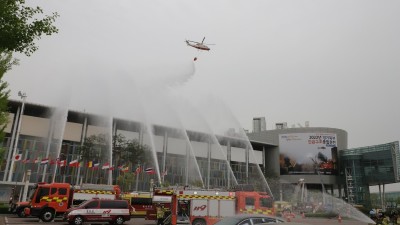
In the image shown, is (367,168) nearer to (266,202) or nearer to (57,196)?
(266,202)

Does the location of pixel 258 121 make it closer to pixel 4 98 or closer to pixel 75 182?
pixel 75 182

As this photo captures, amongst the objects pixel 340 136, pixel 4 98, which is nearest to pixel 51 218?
pixel 4 98

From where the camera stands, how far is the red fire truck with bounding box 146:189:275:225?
73.6 ft

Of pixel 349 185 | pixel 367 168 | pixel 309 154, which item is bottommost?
pixel 349 185

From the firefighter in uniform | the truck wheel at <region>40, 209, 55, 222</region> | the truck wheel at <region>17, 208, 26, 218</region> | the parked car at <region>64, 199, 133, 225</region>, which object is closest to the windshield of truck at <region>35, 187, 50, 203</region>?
the truck wheel at <region>40, 209, 55, 222</region>

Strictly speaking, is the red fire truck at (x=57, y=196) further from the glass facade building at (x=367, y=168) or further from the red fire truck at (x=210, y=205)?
the glass facade building at (x=367, y=168)

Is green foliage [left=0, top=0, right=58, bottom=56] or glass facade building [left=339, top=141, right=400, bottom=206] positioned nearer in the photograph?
green foliage [left=0, top=0, right=58, bottom=56]

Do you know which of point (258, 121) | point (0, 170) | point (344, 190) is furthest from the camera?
point (258, 121)

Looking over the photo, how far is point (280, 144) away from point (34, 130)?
67208 millimetres

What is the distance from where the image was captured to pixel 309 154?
3666 inches

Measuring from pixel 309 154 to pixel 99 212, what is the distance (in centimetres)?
7856

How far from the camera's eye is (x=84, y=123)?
66750mm

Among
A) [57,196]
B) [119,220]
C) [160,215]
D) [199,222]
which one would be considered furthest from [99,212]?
[199,222]

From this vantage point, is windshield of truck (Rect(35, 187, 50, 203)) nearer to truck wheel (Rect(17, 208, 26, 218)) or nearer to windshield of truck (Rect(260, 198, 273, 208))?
truck wheel (Rect(17, 208, 26, 218))
